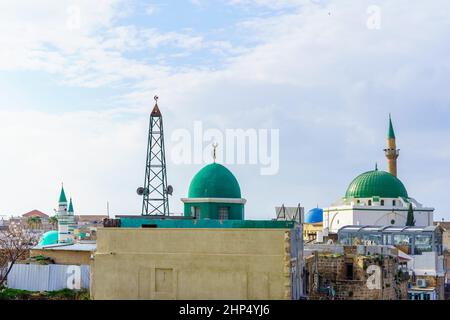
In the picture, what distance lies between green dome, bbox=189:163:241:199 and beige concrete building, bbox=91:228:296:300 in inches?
321

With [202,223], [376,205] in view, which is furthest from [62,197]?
[202,223]

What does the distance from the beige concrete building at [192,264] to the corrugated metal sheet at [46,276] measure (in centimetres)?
634

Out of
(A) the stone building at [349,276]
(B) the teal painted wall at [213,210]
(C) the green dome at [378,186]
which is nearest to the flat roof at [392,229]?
(C) the green dome at [378,186]

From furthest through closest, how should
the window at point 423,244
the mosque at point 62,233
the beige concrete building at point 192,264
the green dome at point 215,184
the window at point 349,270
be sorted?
the mosque at point 62,233, the window at point 423,244, the green dome at point 215,184, the window at point 349,270, the beige concrete building at point 192,264

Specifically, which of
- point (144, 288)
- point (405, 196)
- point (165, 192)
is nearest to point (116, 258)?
point (144, 288)

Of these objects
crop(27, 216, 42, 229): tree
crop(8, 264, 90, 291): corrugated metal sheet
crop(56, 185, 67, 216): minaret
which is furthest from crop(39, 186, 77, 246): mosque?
crop(27, 216, 42, 229): tree

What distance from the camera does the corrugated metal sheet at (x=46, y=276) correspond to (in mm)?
29562

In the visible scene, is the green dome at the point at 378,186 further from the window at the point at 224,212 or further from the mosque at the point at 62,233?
the window at the point at 224,212

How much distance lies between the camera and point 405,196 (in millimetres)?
58938

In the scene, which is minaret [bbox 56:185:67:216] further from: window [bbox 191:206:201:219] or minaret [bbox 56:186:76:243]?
window [bbox 191:206:201:219]

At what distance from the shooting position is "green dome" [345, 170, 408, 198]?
58250 millimetres

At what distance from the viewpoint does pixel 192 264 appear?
73.3 feet

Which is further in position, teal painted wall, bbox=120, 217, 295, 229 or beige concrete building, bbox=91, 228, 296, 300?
teal painted wall, bbox=120, 217, 295, 229
